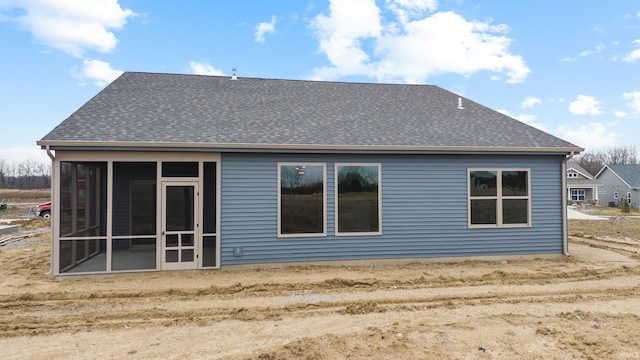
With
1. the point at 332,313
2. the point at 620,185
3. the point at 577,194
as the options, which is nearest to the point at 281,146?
the point at 332,313

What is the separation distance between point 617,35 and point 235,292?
64.2ft

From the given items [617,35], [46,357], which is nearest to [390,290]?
[46,357]

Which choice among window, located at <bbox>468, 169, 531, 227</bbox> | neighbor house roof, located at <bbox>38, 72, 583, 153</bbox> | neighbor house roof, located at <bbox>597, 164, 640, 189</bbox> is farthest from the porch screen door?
neighbor house roof, located at <bbox>597, 164, 640, 189</bbox>

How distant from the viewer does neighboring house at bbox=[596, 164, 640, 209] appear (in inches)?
1565

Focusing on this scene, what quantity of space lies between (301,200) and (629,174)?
160 ft

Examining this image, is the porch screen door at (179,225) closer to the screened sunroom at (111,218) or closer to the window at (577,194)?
the screened sunroom at (111,218)

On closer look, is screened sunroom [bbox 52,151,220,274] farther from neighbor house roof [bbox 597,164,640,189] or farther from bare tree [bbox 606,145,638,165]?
bare tree [bbox 606,145,638,165]

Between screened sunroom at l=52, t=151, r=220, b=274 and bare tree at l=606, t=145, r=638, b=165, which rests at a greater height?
bare tree at l=606, t=145, r=638, b=165

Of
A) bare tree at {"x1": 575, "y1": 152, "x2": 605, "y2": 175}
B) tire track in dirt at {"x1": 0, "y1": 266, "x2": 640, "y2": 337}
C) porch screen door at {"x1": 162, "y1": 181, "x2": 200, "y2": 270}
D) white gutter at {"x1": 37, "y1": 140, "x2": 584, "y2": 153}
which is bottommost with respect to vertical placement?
tire track in dirt at {"x1": 0, "y1": 266, "x2": 640, "y2": 337}

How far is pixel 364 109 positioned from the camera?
10516 mm

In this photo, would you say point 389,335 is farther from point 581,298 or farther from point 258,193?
point 258,193

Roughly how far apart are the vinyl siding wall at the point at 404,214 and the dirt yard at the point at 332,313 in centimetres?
49

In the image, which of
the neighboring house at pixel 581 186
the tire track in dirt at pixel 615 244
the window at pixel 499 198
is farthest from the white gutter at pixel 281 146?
the neighboring house at pixel 581 186

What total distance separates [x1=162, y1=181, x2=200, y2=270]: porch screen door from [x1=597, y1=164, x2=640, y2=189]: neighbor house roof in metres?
48.3
